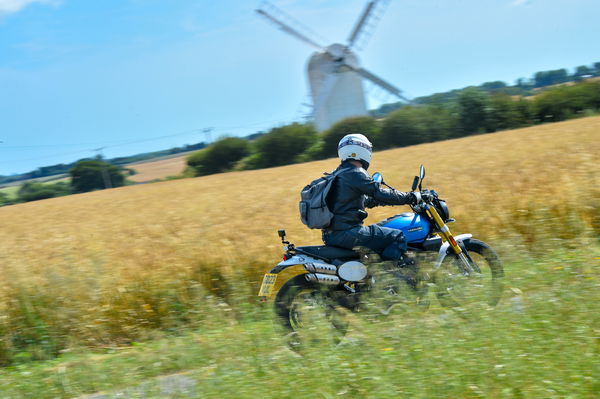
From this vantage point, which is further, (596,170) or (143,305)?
(596,170)

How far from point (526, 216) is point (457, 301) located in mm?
4194

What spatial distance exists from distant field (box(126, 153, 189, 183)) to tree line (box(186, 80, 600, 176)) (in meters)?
9.42

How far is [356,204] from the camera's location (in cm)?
549

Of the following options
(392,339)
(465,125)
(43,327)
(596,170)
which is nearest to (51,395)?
(43,327)

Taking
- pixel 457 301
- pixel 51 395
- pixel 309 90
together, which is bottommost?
pixel 51 395

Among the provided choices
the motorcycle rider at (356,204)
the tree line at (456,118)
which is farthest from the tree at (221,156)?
the motorcycle rider at (356,204)

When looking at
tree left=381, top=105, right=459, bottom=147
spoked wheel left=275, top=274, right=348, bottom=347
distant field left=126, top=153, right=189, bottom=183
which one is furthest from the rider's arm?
distant field left=126, top=153, right=189, bottom=183

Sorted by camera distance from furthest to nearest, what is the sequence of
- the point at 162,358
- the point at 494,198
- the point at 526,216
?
the point at 494,198 < the point at 526,216 < the point at 162,358

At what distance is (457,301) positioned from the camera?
4.66 meters

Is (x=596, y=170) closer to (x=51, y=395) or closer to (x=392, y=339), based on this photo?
(x=392, y=339)

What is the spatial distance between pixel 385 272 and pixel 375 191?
730mm

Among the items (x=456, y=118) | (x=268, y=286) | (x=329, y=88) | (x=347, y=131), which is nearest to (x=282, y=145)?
(x=347, y=131)

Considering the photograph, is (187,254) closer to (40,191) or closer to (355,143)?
(355,143)

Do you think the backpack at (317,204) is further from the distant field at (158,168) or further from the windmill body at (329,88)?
the distant field at (158,168)
